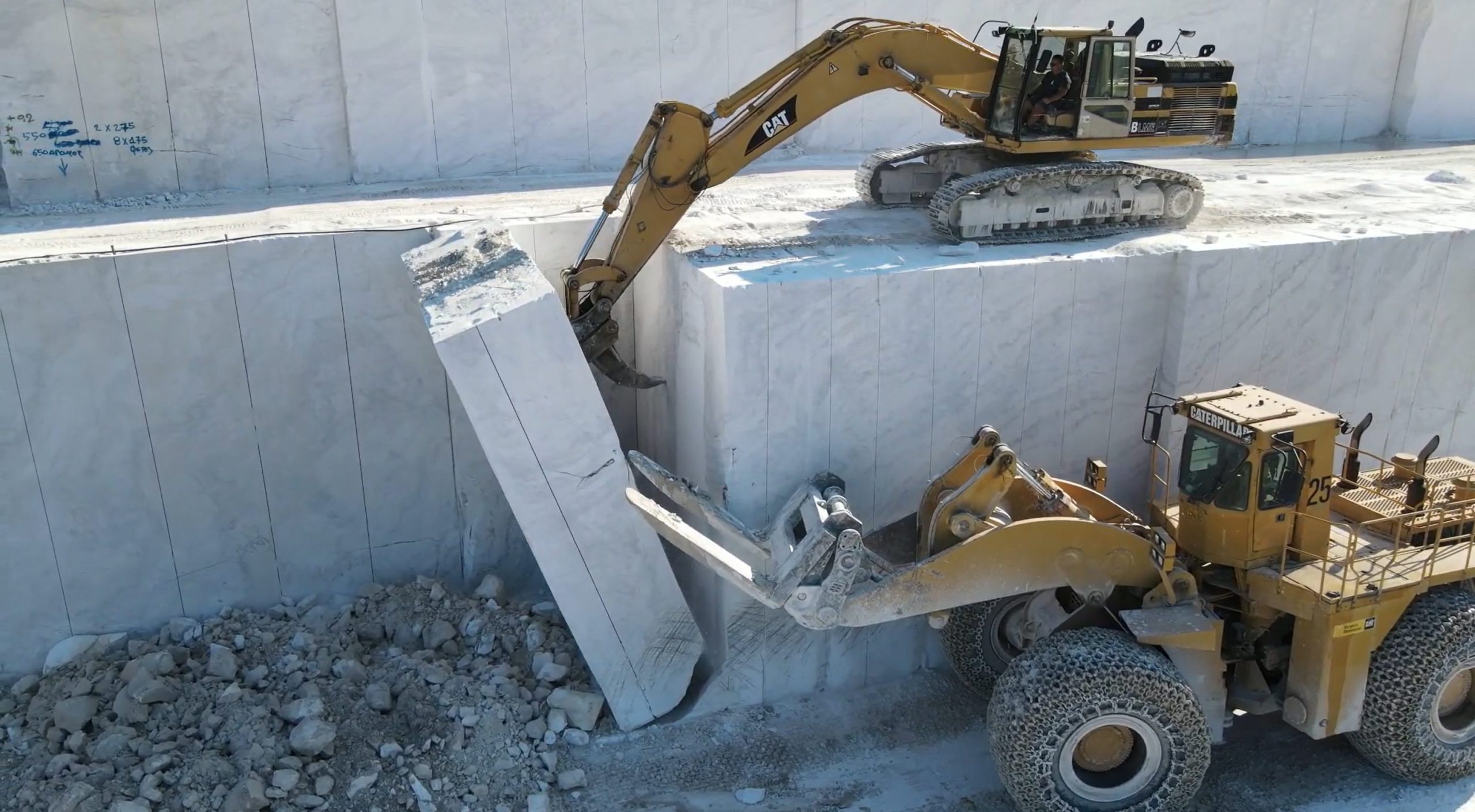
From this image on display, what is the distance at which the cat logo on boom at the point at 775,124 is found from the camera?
25.3 feet

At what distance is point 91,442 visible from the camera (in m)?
7.85

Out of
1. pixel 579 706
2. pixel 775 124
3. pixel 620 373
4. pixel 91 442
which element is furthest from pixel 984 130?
pixel 91 442

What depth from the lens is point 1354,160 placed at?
13.1 meters

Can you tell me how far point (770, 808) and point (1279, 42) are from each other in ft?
41.7

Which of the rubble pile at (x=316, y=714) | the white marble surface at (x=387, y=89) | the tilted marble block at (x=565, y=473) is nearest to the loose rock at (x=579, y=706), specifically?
the rubble pile at (x=316, y=714)

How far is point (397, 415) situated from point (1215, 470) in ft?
18.9

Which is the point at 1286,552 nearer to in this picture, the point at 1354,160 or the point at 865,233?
the point at 865,233

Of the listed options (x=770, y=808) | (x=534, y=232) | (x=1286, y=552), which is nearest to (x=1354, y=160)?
(x=1286, y=552)

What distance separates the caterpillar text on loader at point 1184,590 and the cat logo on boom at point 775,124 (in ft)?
8.25

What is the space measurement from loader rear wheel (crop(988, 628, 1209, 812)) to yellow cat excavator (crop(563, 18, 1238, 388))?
332 centimetres

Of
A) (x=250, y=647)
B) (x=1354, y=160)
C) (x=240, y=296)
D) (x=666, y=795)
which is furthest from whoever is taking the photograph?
(x=1354, y=160)

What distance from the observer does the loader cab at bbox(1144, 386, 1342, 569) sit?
19.2 feet

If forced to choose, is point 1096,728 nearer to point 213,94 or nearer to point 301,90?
point 301,90

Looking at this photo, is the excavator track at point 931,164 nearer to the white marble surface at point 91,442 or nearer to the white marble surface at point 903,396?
the white marble surface at point 903,396
